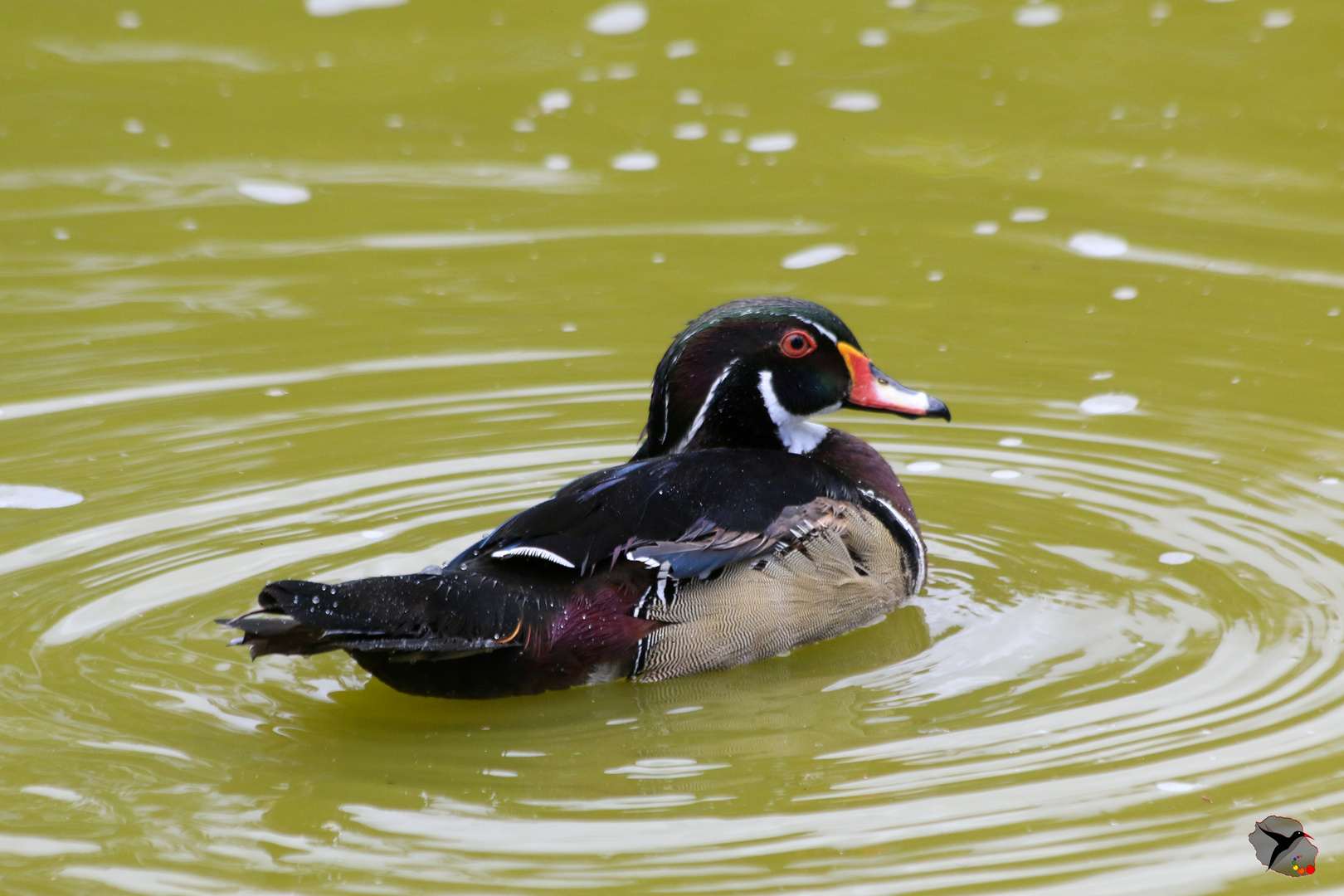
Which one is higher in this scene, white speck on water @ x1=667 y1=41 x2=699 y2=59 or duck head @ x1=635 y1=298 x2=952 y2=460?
white speck on water @ x1=667 y1=41 x2=699 y2=59

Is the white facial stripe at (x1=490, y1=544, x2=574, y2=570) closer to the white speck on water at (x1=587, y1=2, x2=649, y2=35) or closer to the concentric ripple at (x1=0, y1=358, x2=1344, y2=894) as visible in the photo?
the concentric ripple at (x1=0, y1=358, x2=1344, y2=894)

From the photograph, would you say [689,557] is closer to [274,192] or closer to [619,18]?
[274,192]

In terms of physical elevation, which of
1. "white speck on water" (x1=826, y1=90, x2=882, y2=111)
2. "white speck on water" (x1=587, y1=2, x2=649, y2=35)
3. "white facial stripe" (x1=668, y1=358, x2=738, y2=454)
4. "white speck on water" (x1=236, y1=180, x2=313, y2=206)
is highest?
"white speck on water" (x1=587, y1=2, x2=649, y2=35)

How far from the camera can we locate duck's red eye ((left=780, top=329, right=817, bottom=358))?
261 inches

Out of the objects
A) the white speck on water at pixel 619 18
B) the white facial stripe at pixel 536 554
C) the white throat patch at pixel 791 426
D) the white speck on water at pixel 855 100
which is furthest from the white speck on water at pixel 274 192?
the white facial stripe at pixel 536 554

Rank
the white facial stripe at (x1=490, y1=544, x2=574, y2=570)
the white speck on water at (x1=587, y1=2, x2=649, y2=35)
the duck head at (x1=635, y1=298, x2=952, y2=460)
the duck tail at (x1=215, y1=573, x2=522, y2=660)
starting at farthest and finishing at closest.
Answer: the white speck on water at (x1=587, y1=2, x2=649, y2=35)
the duck head at (x1=635, y1=298, x2=952, y2=460)
the white facial stripe at (x1=490, y1=544, x2=574, y2=570)
the duck tail at (x1=215, y1=573, x2=522, y2=660)

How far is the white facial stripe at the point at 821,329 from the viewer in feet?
21.8

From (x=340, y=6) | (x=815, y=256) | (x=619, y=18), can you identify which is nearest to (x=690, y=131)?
(x=619, y=18)

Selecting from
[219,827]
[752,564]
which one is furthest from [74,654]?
[752,564]

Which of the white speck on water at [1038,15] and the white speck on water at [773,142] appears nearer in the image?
the white speck on water at [773,142]

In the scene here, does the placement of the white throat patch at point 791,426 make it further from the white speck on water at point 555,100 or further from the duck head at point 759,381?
the white speck on water at point 555,100

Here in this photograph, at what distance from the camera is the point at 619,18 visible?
12.4 metres

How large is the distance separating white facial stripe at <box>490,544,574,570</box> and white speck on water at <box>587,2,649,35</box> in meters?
7.23

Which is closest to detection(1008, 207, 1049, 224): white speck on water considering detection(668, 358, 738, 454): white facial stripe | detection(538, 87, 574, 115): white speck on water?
detection(538, 87, 574, 115): white speck on water
